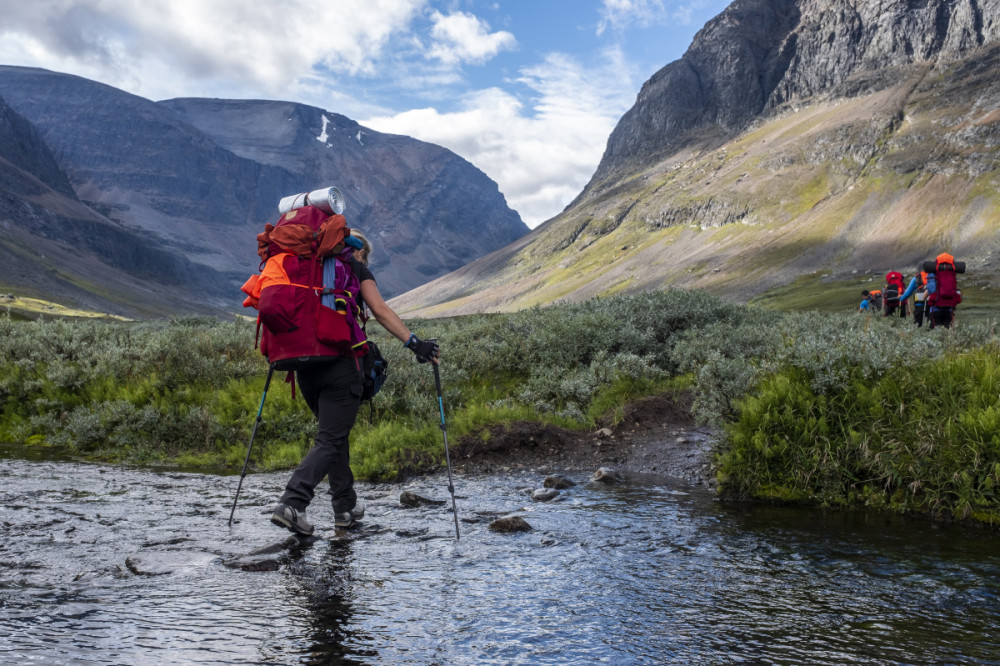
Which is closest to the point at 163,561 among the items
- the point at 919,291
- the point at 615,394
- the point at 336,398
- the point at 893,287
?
the point at 336,398

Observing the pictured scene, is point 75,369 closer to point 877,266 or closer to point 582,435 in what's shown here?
point 582,435

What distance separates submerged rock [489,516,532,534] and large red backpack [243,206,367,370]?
2098 mm

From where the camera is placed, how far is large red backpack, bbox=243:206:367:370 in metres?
6.42

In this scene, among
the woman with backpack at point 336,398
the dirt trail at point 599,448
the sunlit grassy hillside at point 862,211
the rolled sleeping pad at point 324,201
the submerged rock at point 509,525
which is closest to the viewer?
the woman with backpack at point 336,398

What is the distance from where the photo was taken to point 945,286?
1744 centimetres

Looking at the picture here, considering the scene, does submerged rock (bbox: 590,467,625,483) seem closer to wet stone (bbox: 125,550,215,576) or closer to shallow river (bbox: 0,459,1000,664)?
shallow river (bbox: 0,459,1000,664)

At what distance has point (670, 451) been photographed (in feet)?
33.6

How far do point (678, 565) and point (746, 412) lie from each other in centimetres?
289

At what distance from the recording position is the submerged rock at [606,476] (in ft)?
29.5

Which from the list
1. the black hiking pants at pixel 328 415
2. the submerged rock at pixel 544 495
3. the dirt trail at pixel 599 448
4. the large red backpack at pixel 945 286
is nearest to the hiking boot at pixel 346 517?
the black hiking pants at pixel 328 415

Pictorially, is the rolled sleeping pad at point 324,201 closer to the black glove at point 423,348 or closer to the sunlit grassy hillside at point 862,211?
the black glove at point 423,348

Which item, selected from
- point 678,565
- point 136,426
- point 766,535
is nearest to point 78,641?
point 678,565

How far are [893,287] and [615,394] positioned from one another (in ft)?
63.8

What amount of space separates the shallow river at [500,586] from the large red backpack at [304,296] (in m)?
1.80
